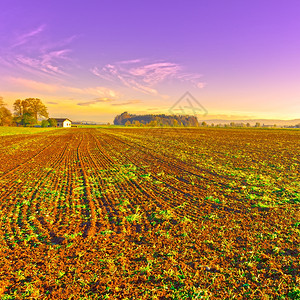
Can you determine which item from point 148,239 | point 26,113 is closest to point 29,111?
point 26,113

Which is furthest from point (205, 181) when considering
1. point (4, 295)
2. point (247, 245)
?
point (4, 295)

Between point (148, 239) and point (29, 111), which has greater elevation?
point (29, 111)

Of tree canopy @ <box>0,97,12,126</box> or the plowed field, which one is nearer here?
the plowed field

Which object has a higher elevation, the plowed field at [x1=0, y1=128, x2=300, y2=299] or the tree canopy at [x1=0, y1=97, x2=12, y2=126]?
the tree canopy at [x1=0, y1=97, x2=12, y2=126]

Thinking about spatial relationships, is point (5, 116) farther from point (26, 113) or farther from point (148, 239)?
point (148, 239)

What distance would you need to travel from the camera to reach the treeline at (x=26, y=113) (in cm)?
9003

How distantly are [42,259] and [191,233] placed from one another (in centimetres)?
415

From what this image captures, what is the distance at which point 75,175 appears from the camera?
11.4m

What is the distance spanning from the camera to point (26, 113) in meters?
94.9

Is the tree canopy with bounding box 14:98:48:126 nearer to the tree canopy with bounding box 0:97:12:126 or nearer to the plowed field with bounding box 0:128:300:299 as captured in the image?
the tree canopy with bounding box 0:97:12:126

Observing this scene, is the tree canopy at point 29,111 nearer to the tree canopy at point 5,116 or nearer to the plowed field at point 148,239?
the tree canopy at point 5,116

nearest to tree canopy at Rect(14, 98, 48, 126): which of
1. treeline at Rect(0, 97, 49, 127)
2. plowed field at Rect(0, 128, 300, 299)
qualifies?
treeline at Rect(0, 97, 49, 127)

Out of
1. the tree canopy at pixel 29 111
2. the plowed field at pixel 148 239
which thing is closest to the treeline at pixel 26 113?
the tree canopy at pixel 29 111

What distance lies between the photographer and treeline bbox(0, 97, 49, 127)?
295 feet
